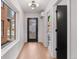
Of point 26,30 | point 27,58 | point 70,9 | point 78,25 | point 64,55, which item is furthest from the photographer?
point 26,30

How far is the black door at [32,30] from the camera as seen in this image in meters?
12.3

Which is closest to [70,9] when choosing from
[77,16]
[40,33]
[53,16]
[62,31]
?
[77,16]

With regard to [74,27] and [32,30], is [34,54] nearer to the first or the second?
[74,27]

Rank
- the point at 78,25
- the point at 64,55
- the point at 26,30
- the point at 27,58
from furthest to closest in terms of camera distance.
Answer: the point at 26,30 → the point at 27,58 → the point at 64,55 → the point at 78,25

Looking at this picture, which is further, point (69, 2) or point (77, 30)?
point (69, 2)

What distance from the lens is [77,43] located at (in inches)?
102

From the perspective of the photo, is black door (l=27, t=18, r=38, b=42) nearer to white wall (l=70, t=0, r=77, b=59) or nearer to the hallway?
the hallway

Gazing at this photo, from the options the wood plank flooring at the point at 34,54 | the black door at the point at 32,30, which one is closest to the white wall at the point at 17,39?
the wood plank flooring at the point at 34,54

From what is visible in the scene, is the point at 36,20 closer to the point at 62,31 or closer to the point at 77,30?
the point at 62,31

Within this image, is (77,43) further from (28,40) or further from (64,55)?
(28,40)

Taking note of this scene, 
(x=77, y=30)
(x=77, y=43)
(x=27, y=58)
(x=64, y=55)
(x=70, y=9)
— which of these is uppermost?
(x=70, y=9)

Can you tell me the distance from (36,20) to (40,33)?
1.23m

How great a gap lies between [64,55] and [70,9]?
1.58 meters

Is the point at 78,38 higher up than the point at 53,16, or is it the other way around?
the point at 53,16
